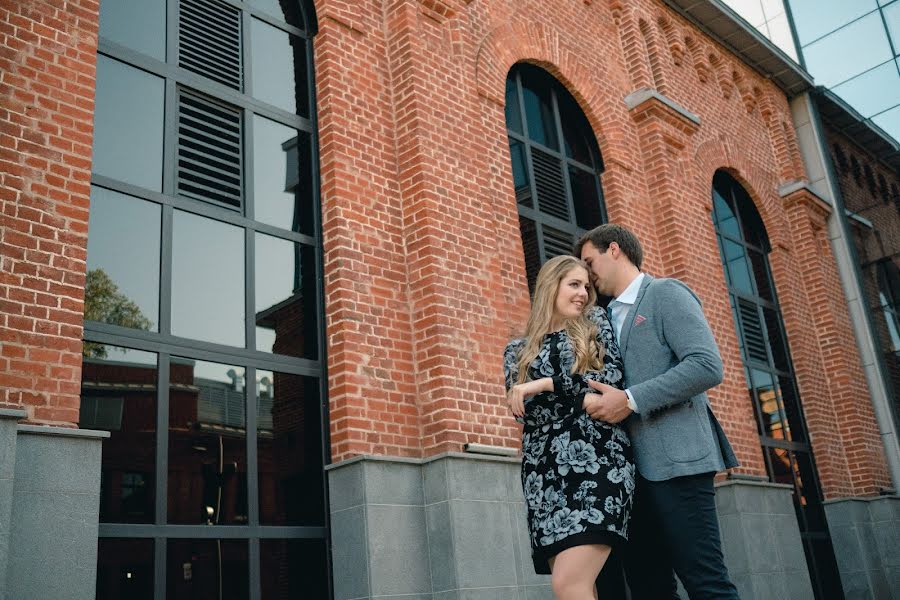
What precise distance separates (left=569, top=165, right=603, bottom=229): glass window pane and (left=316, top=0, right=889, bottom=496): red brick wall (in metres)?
0.16

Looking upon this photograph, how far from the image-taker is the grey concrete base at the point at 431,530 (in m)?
5.50

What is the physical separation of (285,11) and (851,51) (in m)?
11.6

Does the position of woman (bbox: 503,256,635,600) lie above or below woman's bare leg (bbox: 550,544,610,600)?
above

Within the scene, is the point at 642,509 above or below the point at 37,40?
below

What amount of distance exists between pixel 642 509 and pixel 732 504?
6.40m

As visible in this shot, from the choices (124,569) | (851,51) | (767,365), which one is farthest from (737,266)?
(124,569)

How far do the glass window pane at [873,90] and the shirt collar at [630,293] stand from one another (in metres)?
13.4

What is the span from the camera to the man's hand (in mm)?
2963

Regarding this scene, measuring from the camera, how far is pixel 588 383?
302cm

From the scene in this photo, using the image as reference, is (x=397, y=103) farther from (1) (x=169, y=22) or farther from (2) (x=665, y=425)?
(2) (x=665, y=425)

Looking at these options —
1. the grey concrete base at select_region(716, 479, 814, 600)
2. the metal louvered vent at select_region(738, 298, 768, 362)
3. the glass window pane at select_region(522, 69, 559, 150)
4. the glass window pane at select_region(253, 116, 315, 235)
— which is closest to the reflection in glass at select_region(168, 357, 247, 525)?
Result: the glass window pane at select_region(253, 116, 315, 235)

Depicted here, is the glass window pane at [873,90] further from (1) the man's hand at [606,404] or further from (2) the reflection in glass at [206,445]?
(1) the man's hand at [606,404]

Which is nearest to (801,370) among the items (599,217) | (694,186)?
(694,186)

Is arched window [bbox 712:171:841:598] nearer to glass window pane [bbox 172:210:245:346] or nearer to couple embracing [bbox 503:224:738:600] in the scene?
glass window pane [bbox 172:210:245:346]
